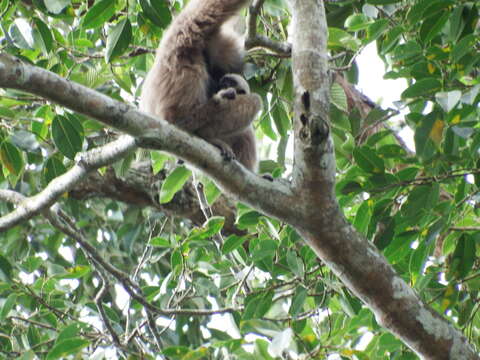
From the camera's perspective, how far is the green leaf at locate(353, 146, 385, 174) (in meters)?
3.35

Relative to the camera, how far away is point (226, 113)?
175 inches

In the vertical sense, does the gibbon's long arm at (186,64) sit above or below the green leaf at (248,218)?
above

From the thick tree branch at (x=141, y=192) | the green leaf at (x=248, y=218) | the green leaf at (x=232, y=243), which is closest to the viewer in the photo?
the green leaf at (x=248, y=218)

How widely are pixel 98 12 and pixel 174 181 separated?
115 cm

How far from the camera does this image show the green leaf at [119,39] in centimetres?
364

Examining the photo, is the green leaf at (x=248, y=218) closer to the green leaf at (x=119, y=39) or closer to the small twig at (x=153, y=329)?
the small twig at (x=153, y=329)

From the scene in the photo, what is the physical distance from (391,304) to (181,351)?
1194 millimetres

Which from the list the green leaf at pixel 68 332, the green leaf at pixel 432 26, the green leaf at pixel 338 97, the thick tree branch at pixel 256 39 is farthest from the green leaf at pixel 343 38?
the green leaf at pixel 68 332

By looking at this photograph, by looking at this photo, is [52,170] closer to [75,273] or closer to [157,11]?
[75,273]

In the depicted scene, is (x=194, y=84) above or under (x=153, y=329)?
above

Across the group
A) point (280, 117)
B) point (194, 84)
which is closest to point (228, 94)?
point (194, 84)

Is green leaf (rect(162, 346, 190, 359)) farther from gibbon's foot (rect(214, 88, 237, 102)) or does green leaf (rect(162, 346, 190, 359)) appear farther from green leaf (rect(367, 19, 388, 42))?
green leaf (rect(367, 19, 388, 42))

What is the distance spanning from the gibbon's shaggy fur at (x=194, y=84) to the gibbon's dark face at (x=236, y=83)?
36mm

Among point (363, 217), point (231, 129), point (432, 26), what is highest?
point (231, 129)
